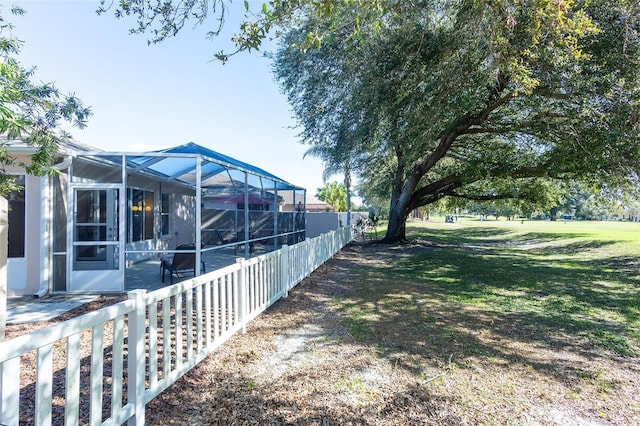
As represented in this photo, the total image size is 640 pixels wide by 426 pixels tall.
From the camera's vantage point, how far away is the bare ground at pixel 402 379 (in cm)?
281

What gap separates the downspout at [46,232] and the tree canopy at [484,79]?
5201 millimetres

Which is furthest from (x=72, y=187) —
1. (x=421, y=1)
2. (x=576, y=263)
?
(x=576, y=263)

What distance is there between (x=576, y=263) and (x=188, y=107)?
535 inches

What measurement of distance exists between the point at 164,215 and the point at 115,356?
1063 cm

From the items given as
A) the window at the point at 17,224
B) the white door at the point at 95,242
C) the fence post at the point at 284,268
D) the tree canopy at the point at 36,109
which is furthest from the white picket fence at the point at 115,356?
the window at the point at 17,224

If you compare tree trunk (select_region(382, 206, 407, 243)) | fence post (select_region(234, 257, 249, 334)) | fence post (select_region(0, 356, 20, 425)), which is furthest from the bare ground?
tree trunk (select_region(382, 206, 407, 243))

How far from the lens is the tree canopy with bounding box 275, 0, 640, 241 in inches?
207

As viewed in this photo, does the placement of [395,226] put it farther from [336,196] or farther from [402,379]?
[336,196]

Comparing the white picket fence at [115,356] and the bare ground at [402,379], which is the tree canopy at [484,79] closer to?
the white picket fence at [115,356]

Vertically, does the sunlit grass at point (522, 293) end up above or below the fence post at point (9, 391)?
below

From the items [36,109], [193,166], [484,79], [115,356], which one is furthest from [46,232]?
[484,79]

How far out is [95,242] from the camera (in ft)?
22.1

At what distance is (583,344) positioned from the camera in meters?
4.49

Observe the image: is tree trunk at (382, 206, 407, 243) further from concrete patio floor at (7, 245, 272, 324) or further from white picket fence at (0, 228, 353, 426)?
white picket fence at (0, 228, 353, 426)
